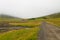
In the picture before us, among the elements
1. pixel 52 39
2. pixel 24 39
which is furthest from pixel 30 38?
pixel 52 39

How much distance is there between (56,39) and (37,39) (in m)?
3.34

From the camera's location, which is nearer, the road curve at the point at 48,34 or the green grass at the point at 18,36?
the green grass at the point at 18,36

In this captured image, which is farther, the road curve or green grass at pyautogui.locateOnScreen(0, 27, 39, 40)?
the road curve

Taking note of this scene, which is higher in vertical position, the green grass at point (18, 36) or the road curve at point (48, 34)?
the green grass at point (18, 36)

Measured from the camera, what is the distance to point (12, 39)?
112 feet

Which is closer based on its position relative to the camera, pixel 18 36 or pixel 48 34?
pixel 18 36

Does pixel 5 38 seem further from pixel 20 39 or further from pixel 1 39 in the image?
pixel 20 39

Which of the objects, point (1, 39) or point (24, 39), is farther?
point (1, 39)

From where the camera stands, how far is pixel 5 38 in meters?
35.7

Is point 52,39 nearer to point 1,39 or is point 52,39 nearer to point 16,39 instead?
point 16,39

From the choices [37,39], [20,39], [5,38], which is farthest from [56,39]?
[5,38]

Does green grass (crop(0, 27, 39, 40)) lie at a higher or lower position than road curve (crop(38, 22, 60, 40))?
higher

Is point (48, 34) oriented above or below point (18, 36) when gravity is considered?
below

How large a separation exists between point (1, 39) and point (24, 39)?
4.68 meters
